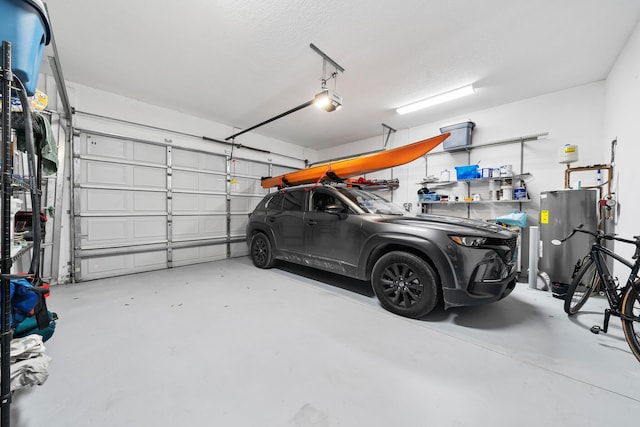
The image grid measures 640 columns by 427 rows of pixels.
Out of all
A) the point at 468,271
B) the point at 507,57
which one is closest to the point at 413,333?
the point at 468,271

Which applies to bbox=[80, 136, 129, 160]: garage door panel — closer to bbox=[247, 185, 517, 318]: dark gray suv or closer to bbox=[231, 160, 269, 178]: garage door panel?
bbox=[231, 160, 269, 178]: garage door panel

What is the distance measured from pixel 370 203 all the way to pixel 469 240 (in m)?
1.32

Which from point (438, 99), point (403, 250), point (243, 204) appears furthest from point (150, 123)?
point (438, 99)

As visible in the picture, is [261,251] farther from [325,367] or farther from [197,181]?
[325,367]

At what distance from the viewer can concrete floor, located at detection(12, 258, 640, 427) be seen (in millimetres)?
1238

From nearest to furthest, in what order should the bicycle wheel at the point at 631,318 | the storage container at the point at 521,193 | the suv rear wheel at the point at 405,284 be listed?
the bicycle wheel at the point at 631,318 < the suv rear wheel at the point at 405,284 < the storage container at the point at 521,193

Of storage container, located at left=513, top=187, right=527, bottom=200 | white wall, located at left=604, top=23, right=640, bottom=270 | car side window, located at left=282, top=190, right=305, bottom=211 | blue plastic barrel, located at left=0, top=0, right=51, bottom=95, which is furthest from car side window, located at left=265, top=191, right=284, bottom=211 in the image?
white wall, located at left=604, top=23, right=640, bottom=270

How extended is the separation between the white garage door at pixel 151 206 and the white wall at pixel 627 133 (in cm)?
619

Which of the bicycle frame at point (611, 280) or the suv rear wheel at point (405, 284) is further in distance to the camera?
the suv rear wheel at point (405, 284)

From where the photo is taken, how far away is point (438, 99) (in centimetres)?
402

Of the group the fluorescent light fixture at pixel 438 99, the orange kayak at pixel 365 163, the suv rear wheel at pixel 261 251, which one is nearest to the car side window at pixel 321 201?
the orange kayak at pixel 365 163

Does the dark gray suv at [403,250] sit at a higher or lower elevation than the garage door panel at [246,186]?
lower

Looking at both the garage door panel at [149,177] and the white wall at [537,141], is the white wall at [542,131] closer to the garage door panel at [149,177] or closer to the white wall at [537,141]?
the white wall at [537,141]

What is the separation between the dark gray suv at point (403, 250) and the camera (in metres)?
2.18
